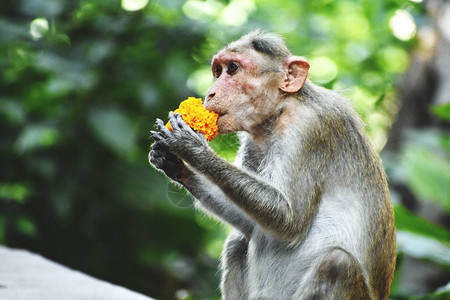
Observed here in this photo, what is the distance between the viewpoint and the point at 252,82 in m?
4.38

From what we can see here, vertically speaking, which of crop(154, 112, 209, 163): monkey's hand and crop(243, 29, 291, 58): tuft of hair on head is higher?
crop(243, 29, 291, 58): tuft of hair on head

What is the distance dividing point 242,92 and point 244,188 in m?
0.61

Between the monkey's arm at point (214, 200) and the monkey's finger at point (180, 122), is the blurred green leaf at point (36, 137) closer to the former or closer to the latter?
the monkey's arm at point (214, 200)

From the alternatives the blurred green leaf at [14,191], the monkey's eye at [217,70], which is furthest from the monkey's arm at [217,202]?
the blurred green leaf at [14,191]

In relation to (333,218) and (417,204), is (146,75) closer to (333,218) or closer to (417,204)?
(417,204)

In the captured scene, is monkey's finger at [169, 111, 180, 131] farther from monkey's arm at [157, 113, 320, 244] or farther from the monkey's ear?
the monkey's ear

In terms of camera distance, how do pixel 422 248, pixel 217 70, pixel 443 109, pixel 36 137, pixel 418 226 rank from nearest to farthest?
pixel 217 70
pixel 422 248
pixel 443 109
pixel 418 226
pixel 36 137

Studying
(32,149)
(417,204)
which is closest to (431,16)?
(417,204)

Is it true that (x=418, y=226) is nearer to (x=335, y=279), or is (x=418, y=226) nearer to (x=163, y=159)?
(x=335, y=279)

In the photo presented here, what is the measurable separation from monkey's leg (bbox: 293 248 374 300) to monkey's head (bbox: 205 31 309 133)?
3.11 feet

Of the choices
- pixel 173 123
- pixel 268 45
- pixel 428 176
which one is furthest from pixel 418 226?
pixel 173 123

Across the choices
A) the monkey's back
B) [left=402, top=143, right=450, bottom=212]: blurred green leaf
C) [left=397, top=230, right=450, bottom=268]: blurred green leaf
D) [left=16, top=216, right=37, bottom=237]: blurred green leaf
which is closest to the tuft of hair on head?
the monkey's back

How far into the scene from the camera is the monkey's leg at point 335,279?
12.5 feet

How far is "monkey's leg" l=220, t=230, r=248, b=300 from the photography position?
454cm
